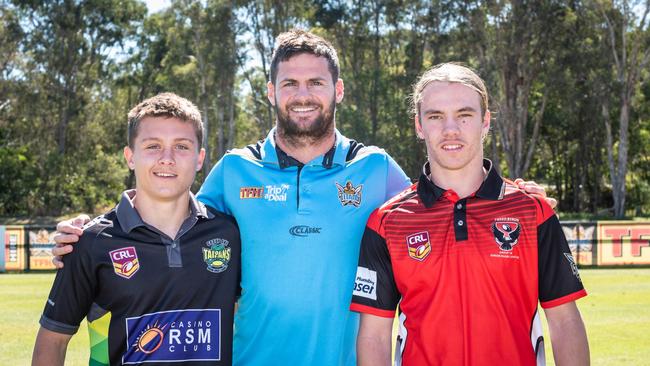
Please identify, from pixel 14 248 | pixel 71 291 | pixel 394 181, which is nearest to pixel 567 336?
pixel 394 181

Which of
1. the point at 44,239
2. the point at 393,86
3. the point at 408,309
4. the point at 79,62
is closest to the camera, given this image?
the point at 408,309

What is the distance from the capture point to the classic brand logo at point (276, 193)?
4.55 m

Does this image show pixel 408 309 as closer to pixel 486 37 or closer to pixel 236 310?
pixel 236 310

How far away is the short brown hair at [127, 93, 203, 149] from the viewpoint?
4.38 m

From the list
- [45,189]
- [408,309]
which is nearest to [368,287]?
[408,309]

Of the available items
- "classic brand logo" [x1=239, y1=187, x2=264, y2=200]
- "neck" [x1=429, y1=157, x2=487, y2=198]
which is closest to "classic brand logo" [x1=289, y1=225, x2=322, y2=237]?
"classic brand logo" [x1=239, y1=187, x2=264, y2=200]

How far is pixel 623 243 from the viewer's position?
2391cm

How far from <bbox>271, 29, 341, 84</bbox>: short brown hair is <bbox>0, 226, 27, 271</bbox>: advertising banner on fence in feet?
70.5

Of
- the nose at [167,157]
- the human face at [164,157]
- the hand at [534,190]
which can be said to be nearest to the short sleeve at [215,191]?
the human face at [164,157]

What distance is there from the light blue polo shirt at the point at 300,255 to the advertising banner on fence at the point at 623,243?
20994 mm

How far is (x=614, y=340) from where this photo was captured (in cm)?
1125

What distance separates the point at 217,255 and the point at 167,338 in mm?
545

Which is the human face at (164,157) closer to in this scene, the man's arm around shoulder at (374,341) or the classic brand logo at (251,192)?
the classic brand logo at (251,192)

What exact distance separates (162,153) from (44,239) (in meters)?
21.6
